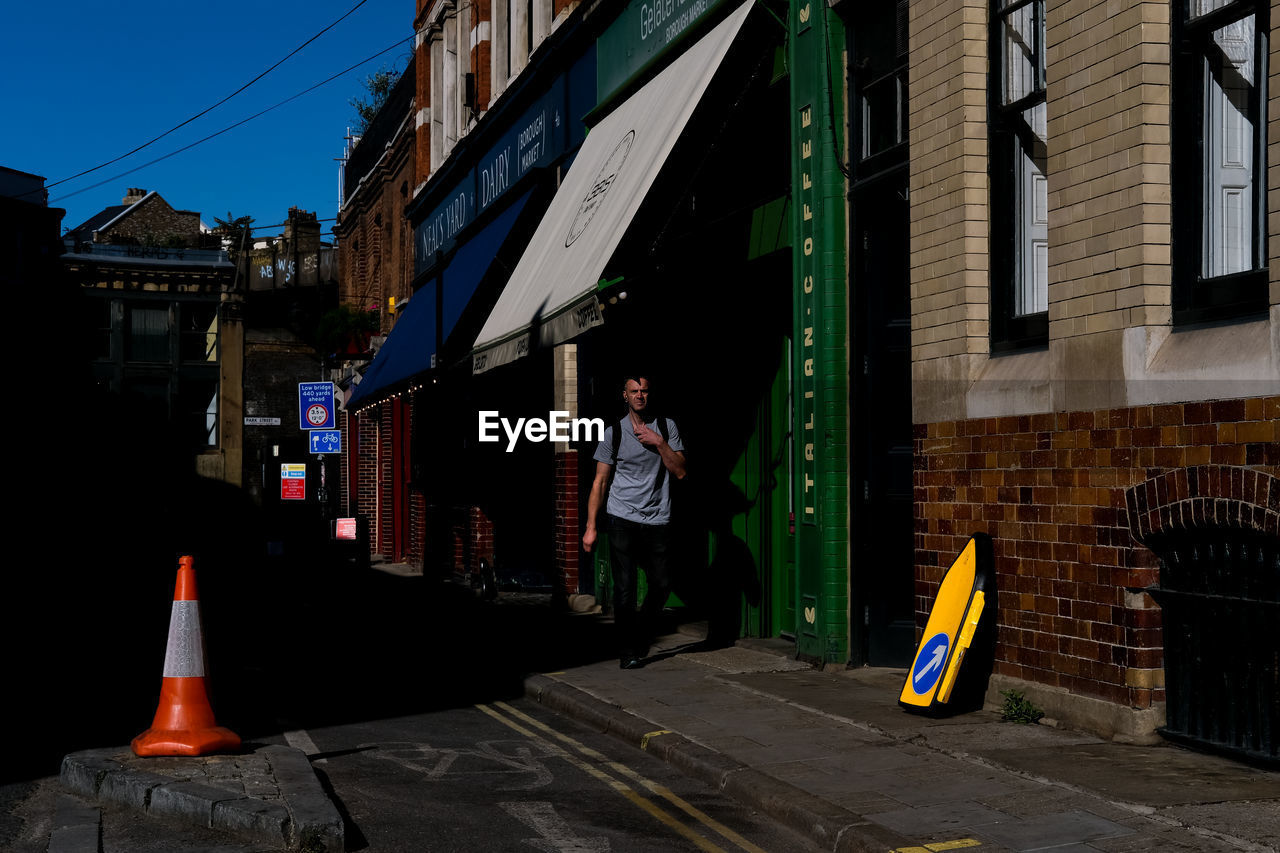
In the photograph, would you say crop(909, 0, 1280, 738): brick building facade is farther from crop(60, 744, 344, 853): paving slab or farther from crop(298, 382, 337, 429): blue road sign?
crop(298, 382, 337, 429): blue road sign

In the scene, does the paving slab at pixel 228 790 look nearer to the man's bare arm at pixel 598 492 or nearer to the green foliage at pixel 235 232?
the man's bare arm at pixel 598 492

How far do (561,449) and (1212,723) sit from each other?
10.1 m

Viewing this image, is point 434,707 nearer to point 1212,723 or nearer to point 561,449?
point 1212,723

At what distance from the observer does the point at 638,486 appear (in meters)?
10.4

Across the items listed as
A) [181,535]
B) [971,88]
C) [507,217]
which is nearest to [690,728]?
[971,88]

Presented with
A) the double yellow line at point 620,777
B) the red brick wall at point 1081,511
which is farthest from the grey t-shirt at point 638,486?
the red brick wall at point 1081,511

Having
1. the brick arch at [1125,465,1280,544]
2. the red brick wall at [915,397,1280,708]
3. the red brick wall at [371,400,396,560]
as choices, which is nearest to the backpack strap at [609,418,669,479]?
the red brick wall at [915,397,1280,708]

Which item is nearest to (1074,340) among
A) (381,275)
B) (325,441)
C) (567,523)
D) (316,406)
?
(567,523)

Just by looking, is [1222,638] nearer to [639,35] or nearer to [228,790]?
[228,790]

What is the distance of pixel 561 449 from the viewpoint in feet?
51.5

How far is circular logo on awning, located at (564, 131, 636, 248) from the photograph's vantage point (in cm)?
1253

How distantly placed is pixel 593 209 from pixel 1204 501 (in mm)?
A: 7475

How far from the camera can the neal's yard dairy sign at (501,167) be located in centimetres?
1709

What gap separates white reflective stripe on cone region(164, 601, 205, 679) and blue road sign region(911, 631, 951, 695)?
3912mm
